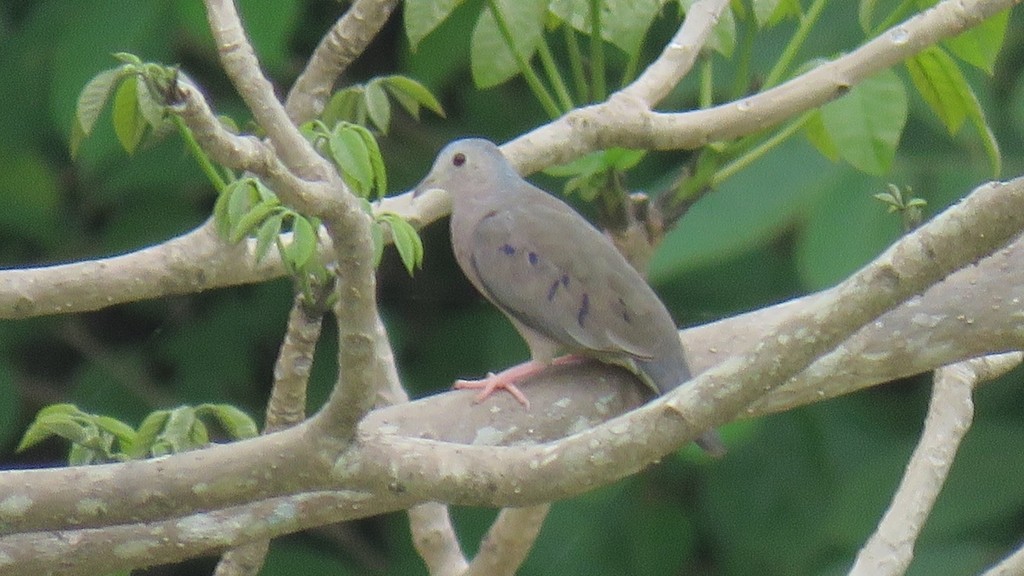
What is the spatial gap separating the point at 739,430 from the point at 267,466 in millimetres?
1803

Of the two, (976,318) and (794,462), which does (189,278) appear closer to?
(976,318)

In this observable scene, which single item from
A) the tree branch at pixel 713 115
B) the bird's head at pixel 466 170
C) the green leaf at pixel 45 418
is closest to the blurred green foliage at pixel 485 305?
the bird's head at pixel 466 170

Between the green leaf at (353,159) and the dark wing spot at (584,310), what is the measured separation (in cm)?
73

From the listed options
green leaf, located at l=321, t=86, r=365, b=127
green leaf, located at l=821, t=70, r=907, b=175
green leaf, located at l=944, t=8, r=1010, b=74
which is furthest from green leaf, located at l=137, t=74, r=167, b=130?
green leaf, located at l=944, t=8, r=1010, b=74

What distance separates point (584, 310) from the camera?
8.87ft

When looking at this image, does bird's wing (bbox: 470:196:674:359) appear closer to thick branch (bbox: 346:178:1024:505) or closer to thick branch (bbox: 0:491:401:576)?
thick branch (bbox: 0:491:401:576)

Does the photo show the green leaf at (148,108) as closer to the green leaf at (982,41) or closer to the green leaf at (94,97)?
the green leaf at (94,97)

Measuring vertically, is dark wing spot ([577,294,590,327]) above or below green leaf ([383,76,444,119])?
below

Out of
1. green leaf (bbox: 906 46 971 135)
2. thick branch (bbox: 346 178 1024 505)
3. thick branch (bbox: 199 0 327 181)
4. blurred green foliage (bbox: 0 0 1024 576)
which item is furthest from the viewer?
blurred green foliage (bbox: 0 0 1024 576)

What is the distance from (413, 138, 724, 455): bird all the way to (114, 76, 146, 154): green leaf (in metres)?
0.69

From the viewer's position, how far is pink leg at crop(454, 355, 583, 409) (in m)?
2.44

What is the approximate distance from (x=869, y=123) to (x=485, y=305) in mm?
2016

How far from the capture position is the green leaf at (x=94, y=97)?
6.52 ft

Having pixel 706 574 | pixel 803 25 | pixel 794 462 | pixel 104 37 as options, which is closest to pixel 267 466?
pixel 803 25
